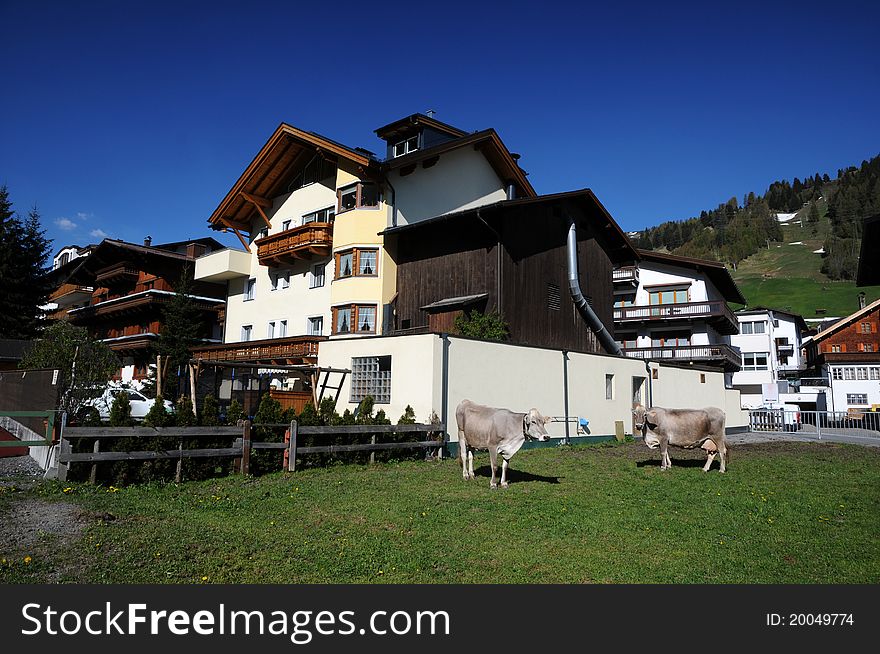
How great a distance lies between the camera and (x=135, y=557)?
A: 273 inches

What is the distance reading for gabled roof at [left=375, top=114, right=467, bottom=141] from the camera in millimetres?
31580

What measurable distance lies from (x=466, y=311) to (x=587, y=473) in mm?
11991

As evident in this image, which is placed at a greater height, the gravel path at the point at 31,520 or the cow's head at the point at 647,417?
the cow's head at the point at 647,417

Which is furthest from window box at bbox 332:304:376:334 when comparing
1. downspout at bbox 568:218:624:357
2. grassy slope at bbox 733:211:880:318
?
grassy slope at bbox 733:211:880:318

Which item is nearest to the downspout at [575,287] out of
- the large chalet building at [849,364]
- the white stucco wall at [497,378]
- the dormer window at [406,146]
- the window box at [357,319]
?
the white stucco wall at [497,378]

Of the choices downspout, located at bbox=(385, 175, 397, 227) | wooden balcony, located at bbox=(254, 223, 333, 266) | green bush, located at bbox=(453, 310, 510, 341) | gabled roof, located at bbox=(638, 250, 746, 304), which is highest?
gabled roof, located at bbox=(638, 250, 746, 304)

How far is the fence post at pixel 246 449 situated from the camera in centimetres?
1322

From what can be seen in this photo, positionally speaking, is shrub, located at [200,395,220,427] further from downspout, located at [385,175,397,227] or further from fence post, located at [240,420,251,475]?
downspout, located at [385,175,397,227]

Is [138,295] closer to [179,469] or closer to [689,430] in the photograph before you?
[179,469]

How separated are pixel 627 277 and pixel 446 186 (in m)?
24.0

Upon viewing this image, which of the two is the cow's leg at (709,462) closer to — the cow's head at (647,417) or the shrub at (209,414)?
the cow's head at (647,417)

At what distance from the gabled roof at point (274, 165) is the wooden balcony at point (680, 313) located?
26969 millimetres

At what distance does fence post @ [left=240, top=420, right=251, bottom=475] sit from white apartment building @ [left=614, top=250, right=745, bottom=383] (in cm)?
3828

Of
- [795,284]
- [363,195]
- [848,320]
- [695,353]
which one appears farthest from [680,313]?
[795,284]
